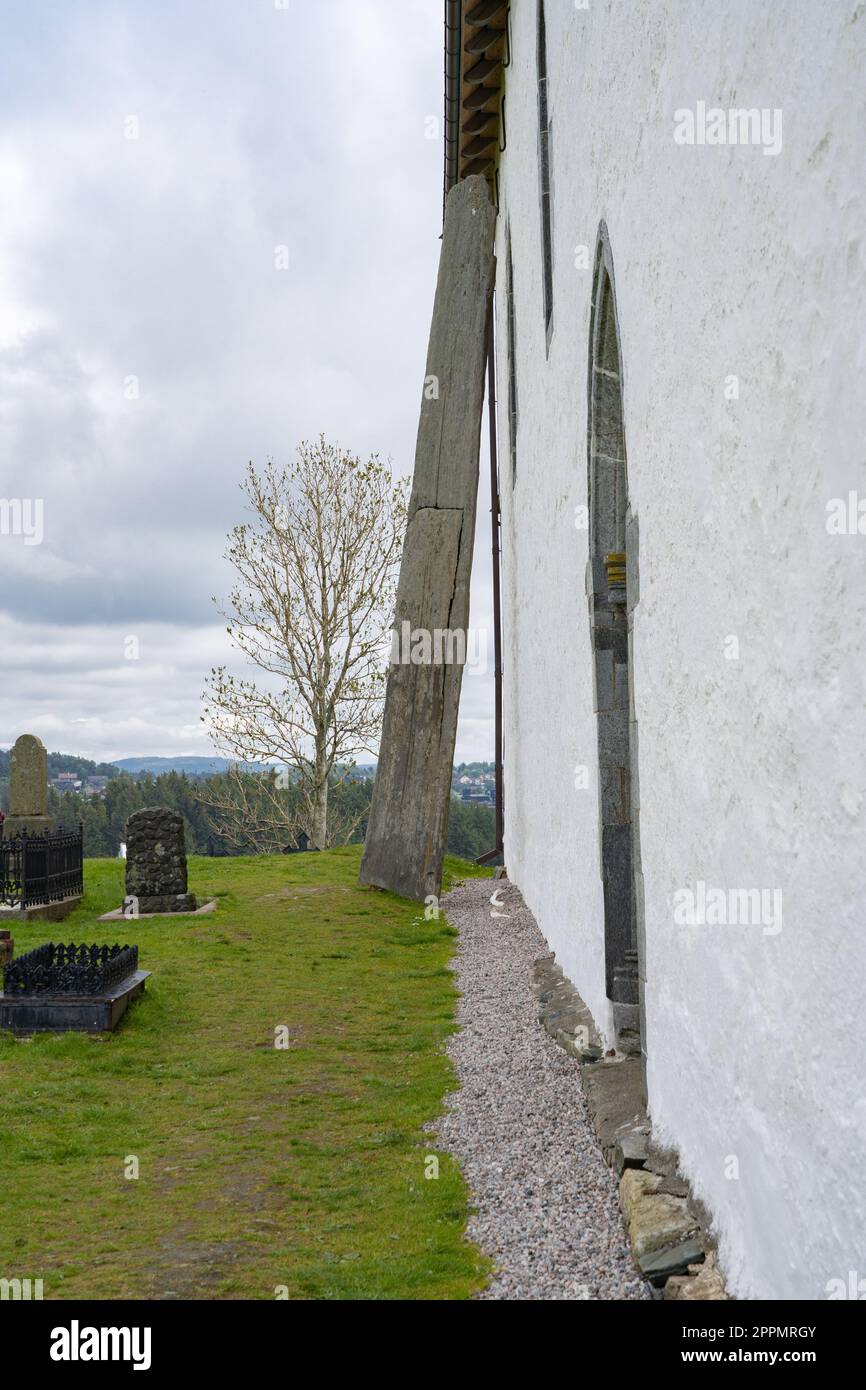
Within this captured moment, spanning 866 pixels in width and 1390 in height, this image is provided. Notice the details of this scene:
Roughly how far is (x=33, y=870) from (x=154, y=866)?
135 cm

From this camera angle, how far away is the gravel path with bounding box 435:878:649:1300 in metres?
3.51

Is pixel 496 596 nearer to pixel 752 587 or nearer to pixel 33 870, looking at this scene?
pixel 33 870

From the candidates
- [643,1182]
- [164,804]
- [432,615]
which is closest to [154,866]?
[432,615]

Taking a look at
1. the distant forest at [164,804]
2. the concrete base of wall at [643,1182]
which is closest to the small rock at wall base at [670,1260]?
the concrete base of wall at [643,1182]

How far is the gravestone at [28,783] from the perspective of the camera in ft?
45.7

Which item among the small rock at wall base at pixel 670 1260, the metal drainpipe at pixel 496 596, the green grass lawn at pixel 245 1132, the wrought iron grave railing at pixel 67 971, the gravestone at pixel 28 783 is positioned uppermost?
the metal drainpipe at pixel 496 596

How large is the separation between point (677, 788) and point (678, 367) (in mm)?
1392

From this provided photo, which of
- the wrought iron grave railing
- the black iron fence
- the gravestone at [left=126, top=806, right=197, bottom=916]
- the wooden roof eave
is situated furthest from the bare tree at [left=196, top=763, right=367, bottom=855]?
the wrought iron grave railing

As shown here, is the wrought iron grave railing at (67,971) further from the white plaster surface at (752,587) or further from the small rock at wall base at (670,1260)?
the small rock at wall base at (670,1260)

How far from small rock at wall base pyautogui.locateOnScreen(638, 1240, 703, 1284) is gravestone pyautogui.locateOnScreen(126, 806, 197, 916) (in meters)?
8.69

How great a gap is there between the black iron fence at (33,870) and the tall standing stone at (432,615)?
3.44 metres

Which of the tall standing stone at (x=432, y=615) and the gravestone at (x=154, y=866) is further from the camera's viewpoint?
the gravestone at (x=154, y=866)

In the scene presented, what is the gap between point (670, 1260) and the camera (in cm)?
323

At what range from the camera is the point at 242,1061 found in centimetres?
649
